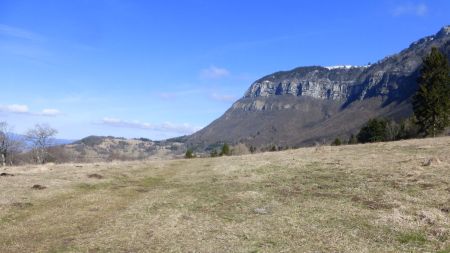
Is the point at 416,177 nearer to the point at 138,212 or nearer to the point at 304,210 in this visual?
the point at 304,210

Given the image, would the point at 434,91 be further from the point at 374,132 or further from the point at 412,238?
the point at 412,238

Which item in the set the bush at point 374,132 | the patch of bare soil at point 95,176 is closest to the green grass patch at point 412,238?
the patch of bare soil at point 95,176

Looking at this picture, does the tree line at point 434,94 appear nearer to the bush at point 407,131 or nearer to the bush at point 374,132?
the bush at point 374,132

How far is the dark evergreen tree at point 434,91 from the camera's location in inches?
2753

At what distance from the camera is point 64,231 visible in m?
19.7

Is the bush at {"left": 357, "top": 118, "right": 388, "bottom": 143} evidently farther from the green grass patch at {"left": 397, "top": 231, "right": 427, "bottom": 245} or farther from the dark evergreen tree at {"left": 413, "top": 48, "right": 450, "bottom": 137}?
the green grass patch at {"left": 397, "top": 231, "right": 427, "bottom": 245}

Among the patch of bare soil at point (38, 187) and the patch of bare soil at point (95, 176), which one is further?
the patch of bare soil at point (95, 176)

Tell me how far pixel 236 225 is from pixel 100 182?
1969 cm

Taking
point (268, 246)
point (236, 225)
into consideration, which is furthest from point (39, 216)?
point (268, 246)

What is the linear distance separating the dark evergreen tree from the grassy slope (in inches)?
1428

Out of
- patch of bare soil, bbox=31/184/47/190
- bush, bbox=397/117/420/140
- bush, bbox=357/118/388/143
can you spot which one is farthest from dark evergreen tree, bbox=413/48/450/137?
patch of bare soil, bbox=31/184/47/190

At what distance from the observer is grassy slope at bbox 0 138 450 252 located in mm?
16734

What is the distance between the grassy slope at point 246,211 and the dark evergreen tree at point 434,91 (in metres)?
36.3

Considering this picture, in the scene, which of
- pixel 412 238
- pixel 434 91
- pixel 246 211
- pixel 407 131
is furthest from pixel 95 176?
pixel 407 131
